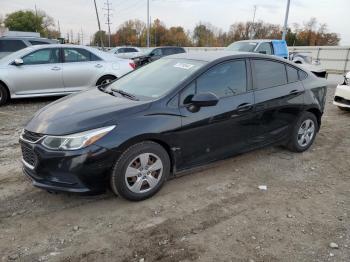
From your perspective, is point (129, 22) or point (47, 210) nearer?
point (47, 210)

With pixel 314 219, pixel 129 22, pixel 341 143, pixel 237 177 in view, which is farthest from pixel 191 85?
pixel 129 22

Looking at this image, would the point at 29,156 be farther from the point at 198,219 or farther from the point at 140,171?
the point at 198,219

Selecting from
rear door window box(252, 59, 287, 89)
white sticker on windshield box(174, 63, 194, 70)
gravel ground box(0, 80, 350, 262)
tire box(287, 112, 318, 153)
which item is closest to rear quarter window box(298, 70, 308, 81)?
rear door window box(252, 59, 287, 89)

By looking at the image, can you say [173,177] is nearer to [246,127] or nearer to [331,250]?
[246,127]

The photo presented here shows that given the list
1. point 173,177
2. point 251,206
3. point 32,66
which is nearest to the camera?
point 251,206

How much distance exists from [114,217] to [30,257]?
2.84 ft

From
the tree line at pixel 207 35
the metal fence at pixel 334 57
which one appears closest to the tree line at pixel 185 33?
the tree line at pixel 207 35

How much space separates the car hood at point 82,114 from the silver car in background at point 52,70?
497 centimetres

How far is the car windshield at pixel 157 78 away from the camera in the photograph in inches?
156

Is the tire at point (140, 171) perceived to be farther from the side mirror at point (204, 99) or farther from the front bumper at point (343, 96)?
the front bumper at point (343, 96)

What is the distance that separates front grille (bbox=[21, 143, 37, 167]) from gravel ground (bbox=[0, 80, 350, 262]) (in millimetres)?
483

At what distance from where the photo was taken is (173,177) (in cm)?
412

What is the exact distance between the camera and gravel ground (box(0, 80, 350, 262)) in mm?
2906

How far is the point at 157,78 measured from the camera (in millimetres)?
4277
